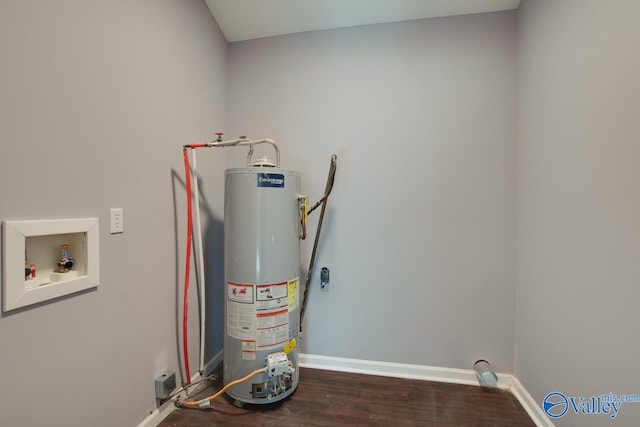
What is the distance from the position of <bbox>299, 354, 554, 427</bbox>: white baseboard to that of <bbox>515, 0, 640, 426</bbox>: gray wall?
10 centimetres

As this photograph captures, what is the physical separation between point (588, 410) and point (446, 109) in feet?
5.47

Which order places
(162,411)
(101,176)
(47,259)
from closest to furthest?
(47,259) → (101,176) → (162,411)

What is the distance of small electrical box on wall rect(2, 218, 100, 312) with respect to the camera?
30.2 inches

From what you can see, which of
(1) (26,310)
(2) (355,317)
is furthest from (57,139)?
(2) (355,317)

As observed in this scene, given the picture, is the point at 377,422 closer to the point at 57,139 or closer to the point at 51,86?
the point at 57,139

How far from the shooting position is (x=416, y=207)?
1757 millimetres

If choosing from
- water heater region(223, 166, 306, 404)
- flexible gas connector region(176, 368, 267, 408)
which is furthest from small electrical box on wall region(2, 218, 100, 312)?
flexible gas connector region(176, 368, 267, 408)

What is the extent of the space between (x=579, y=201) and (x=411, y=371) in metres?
1.39

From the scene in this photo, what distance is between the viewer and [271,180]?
142 cm

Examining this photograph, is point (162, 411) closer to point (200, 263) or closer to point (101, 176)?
point (200, 263)

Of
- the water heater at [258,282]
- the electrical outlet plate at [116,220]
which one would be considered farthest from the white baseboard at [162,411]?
the electrical outlet plate at [116,220]

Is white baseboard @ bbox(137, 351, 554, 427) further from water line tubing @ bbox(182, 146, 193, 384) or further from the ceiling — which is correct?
the ceiling

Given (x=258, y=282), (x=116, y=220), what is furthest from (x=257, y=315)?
(x=116, y=220)

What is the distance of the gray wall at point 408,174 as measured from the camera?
1.68 meters
